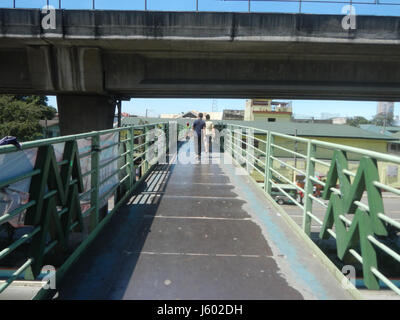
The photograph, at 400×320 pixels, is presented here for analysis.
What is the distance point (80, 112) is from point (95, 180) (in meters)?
7.83

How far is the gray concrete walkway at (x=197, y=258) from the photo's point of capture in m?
3.00

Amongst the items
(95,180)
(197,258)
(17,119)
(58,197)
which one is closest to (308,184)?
(197,258)

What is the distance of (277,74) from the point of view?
420 inches

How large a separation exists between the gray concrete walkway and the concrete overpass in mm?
5476

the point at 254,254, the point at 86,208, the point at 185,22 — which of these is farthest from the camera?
the point at 185,22

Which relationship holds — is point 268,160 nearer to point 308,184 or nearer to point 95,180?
Result: point 308,184

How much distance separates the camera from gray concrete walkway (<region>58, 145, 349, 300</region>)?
9.83 feet

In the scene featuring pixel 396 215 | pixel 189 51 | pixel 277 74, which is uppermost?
pixel 189 51

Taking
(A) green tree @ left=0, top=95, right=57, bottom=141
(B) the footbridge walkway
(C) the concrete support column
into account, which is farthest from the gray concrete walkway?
(A) green tree @ left=0, top=95, right=57, bottom=141

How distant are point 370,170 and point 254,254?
1754mm

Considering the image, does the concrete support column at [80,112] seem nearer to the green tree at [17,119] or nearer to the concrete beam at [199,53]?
the concrete beam at [199,53]

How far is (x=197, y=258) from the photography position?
3.69 metres
